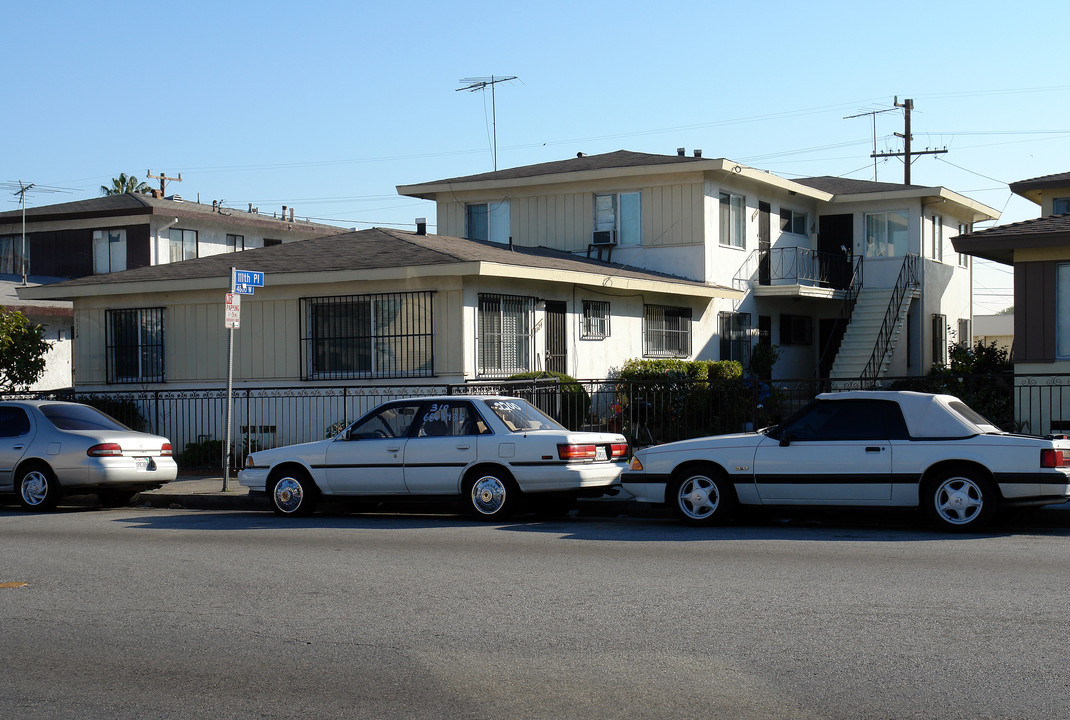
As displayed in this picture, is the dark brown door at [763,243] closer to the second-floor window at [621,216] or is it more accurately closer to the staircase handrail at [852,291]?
the staircase handrail at [852,291]

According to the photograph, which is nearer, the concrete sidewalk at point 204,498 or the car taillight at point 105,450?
the car taillight at point 105,450

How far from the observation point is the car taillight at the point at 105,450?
1525cm

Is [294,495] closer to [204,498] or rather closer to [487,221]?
[204,498]

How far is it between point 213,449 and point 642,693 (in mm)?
16672

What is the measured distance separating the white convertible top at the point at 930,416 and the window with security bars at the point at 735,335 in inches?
654

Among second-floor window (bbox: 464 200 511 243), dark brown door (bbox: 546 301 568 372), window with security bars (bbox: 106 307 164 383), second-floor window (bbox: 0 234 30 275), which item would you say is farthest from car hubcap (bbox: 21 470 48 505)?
second-floor window (bbox: 0 234 30 275)

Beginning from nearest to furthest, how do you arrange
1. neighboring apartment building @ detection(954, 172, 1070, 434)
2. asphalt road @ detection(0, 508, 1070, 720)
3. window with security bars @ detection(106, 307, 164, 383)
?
asphalt road @ detection(0, 508, 1070, 720) < neighboring apartment building @ detection(954, 172, 1070, 434) < window with security bars @ detection(106, 307, 164, 383)

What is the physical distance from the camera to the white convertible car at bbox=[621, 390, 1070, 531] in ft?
37.3

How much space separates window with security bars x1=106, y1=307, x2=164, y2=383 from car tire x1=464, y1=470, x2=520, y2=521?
12.2 meters

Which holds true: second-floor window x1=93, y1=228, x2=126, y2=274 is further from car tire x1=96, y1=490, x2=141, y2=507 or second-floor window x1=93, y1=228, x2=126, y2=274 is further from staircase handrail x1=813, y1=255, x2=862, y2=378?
car tire x1=96, y1=490, x2=141, y2=507

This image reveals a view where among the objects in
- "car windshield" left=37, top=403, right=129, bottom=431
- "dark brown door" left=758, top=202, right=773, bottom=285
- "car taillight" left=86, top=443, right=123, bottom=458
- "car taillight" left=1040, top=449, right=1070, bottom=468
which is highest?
"dark brown door" left=758, top=202, right=773, bottom=285

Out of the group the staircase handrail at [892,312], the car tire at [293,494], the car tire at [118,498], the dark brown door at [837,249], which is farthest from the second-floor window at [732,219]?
the car tire at [293,494]

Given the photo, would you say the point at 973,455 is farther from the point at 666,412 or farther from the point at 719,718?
the point at 666,412

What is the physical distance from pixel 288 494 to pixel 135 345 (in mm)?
10846
